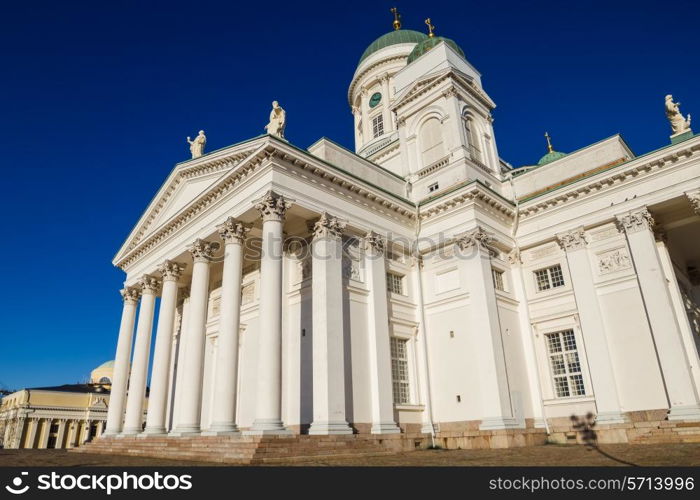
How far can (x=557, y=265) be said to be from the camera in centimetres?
2155

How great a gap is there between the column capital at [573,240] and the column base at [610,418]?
6.76 meters

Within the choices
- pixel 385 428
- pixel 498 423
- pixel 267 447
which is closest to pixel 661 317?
pixel 498 423

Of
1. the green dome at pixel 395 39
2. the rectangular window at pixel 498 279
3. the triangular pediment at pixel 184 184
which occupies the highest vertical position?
the green dome at pixel 395 39

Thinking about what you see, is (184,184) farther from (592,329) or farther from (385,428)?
(592,329)

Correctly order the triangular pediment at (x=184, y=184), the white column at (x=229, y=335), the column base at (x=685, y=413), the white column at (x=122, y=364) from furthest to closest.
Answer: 1. the white column at (x=122, y=364)
2. the triangular pediment at (x=184, y=184)
3. the column base at (x=685, y=413)
4. the white column at (x=229, y=335)

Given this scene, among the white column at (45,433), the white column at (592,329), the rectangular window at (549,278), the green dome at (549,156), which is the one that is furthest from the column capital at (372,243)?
the white column at (45,433)

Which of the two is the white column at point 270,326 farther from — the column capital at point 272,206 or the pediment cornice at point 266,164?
the pediment cornice at point 266,164

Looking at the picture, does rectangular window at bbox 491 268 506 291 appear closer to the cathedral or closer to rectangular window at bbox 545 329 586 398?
the cathedral

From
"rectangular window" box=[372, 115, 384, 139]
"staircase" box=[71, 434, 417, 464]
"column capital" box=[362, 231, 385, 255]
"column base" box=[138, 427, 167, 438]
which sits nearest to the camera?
"staircase" box=[71, 434, 417, 464]

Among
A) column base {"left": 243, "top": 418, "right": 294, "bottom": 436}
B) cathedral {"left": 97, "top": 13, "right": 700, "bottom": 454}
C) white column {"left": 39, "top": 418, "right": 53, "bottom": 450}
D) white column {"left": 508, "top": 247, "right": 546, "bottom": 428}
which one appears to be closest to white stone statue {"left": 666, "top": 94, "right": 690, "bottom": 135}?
cathedral {"left": 97, "top": 13, "right": 700, "bottom": 454}

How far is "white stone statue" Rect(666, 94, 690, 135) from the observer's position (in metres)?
20.4

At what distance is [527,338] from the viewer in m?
21.1

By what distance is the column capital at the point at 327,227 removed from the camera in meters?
18.5
